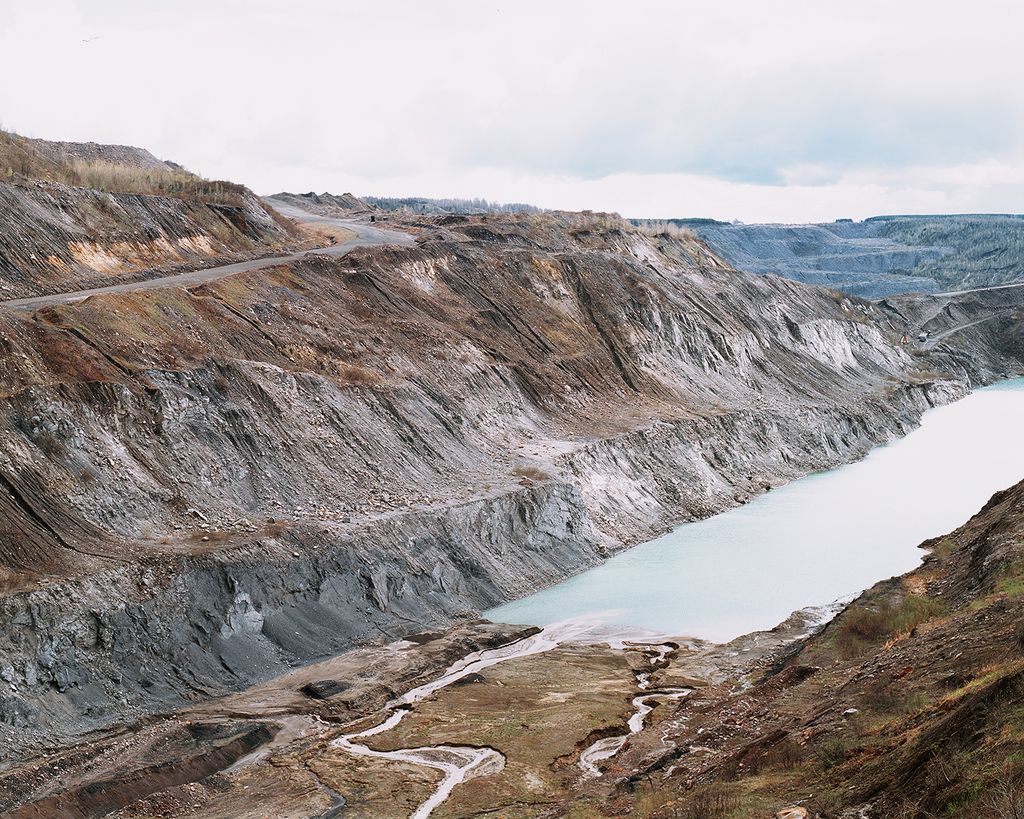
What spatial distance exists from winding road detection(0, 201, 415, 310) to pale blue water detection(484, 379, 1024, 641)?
17811mm

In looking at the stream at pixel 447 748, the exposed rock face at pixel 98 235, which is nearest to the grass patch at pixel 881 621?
the stream at pixel 447 748

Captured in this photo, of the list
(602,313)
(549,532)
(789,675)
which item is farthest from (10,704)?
(602,313)

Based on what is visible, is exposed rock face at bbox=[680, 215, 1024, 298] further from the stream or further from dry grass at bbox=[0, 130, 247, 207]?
the stream

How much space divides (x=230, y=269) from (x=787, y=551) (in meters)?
26.1

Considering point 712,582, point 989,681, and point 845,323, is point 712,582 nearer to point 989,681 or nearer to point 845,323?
point 989,681

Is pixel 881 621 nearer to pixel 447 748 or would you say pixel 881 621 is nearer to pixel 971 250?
pixel 447 748

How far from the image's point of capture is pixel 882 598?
25094 millimetres

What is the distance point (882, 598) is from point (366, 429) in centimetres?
Result: 2021

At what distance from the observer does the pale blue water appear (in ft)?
112

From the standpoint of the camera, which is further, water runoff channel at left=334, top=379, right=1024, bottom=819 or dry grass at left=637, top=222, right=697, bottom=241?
dry grass at left=637, top=222, right=697, bottom=241

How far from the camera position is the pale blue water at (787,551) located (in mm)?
34125

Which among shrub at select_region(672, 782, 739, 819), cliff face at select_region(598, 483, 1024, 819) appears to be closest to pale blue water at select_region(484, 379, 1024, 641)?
cliff face at select_region(598, 483, 1024, 819)

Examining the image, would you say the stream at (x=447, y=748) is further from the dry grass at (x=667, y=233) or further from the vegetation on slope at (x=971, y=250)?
the vegetation on slope at (x=971, y=250)

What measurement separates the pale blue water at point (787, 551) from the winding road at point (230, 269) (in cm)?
1781
